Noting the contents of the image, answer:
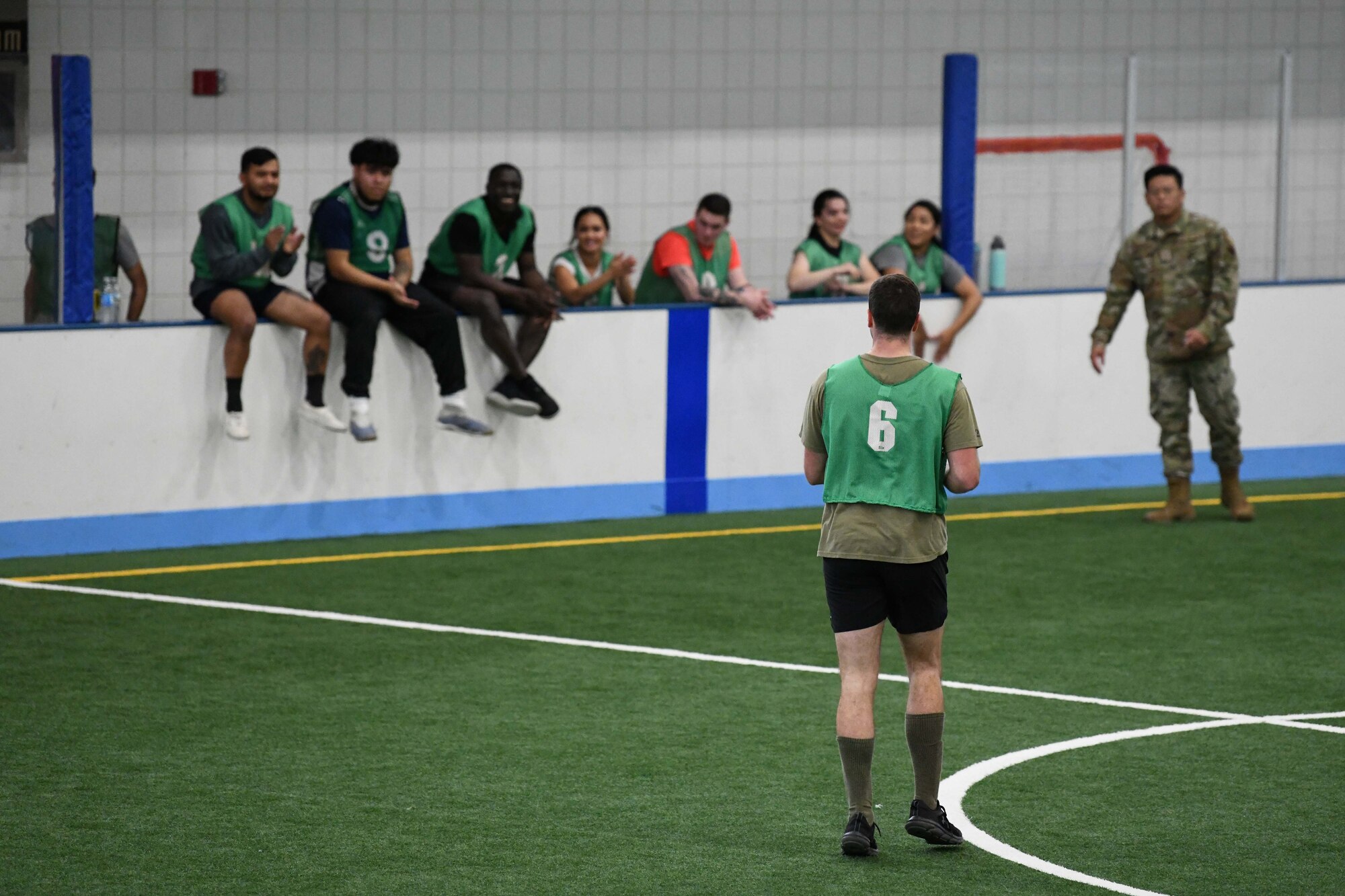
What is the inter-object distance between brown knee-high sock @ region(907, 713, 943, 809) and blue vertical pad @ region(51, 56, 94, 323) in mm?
6877

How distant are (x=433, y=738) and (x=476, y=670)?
4.02 ft

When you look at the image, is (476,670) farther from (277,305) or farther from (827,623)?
(277,305)

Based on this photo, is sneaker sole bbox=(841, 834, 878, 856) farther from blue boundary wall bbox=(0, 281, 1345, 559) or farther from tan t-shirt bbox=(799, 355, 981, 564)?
blue boundary wall bbox=(0, 281, 1345, 559)

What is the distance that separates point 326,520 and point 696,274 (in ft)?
9.55

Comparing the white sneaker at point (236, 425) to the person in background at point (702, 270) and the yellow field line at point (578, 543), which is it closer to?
the yellow field line at point (578, 543)

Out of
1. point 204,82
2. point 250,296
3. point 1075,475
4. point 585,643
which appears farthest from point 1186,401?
point 204,82

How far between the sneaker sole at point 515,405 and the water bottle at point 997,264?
143 inches

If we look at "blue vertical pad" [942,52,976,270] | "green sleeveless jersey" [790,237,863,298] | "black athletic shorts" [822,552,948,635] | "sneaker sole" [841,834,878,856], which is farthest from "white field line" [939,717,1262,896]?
"blue vertical pad" [942,52,976,270]

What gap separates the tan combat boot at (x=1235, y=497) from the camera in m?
12.9

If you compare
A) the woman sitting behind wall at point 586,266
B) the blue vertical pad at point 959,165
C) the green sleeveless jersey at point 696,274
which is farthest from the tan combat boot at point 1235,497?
the woman sitting behind wall at point 586,266

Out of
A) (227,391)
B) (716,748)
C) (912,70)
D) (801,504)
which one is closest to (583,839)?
(716,748)

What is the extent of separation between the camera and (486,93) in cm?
1741

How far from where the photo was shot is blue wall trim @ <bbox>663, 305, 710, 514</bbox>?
13305mm

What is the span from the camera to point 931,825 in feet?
19.9
